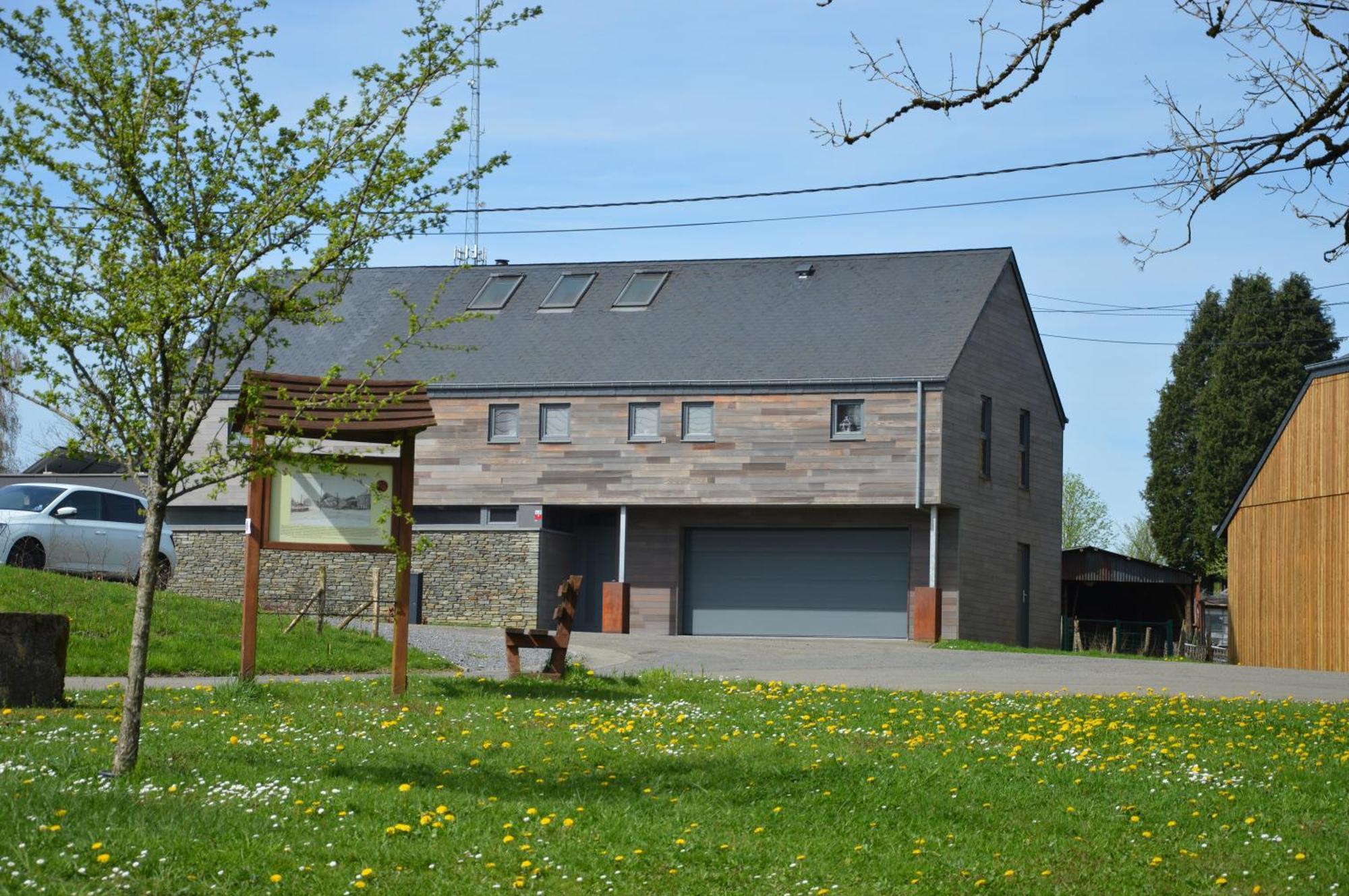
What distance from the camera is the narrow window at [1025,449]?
128 ft

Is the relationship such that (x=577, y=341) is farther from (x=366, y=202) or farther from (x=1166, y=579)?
(x=366, y=202)

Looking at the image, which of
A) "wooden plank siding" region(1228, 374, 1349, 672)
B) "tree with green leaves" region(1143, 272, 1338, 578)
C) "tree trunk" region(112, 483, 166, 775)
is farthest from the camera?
"tree with green leaves" region(1143, 272, 1338, 578)

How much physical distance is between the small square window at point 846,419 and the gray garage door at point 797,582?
96.0 inches

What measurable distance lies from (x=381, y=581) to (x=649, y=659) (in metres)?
12.4

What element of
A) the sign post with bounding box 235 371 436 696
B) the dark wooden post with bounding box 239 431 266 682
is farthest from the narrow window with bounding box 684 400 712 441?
the dark wooden post with bounding box 239 431 266 682

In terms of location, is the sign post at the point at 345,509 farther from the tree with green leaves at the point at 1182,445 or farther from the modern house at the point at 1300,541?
the tree with green leaves at the point at 1182,445

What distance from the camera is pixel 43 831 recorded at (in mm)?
7617

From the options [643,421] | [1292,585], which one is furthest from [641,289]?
[1292,585]

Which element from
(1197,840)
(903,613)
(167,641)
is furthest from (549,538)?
(1197,840)

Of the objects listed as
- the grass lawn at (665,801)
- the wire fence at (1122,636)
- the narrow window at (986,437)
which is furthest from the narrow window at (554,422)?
the grass lawn at (665,801)

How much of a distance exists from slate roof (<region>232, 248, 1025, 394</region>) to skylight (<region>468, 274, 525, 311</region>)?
196 millimetres

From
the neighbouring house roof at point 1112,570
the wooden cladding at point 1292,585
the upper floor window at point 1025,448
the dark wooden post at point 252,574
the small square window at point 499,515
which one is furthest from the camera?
the neighbouring house roof at point 1112,570

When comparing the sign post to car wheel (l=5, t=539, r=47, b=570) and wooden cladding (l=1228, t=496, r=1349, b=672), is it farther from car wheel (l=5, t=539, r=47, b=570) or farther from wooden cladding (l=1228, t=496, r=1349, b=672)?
wooden cladding (l=1228, t=496, r=1349, b=672)

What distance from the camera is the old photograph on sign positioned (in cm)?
1479
